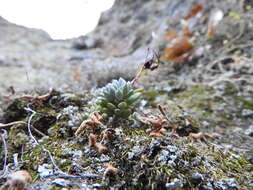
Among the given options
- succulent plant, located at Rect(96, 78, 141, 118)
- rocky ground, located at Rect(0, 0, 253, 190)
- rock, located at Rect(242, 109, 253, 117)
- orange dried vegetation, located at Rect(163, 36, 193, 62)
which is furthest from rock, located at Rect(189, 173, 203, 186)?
orange dried vegetation, located at Rect(163, 36, 193, 62)

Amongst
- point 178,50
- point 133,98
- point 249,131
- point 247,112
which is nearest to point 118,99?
point 133,98

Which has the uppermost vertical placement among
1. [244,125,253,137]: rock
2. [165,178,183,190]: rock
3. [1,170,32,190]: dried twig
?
[1,170,32,190]: dried twig

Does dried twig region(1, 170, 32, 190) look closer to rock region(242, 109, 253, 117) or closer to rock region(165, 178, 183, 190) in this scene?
rock region(165, 178, 183, 190)

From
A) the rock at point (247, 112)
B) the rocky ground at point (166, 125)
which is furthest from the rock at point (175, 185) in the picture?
the rock at point (247, 112)

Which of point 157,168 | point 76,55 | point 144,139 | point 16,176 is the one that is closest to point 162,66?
point 144,139

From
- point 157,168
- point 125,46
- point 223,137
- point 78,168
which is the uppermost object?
point 125,46

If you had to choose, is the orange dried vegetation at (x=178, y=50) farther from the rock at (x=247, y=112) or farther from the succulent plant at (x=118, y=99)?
the succulent plant at (x=118, y=99)

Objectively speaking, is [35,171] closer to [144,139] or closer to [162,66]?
[144,139]
